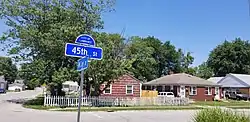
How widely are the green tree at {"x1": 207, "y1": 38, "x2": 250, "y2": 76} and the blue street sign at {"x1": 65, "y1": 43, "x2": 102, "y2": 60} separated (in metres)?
80.1

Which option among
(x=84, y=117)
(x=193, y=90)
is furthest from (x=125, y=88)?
(x=84, y=117)

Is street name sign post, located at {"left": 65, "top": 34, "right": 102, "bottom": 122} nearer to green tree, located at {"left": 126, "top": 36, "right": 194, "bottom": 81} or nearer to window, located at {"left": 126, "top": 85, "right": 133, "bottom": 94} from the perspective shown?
window, located at {"left": 126, "top": 85, "right": 133, "bottom": 94}

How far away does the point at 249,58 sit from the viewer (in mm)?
83375

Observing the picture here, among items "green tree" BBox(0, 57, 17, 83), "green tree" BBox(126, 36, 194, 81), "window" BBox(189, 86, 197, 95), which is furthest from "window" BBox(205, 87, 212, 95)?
"green tree" BBox(0, 57, 17, 83)

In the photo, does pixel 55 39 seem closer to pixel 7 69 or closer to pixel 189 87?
pixel 189 87

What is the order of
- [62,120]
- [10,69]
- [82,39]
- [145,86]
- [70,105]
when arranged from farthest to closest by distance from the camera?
[10,69], [145,86], [70,105], [62,120], [82,39]

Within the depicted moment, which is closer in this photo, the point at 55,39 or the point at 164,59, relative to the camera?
the point at 55,39

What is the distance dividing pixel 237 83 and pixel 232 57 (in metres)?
24.8

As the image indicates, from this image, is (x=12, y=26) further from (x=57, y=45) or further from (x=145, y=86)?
(x=145, y=86)

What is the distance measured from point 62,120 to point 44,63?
13.0 m

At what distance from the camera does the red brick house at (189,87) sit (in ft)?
155

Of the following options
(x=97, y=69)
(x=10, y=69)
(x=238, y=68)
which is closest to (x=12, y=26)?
(x=97, y=69)

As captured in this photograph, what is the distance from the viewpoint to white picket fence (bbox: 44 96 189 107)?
28109 millimetres

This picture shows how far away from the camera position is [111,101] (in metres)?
30.6
